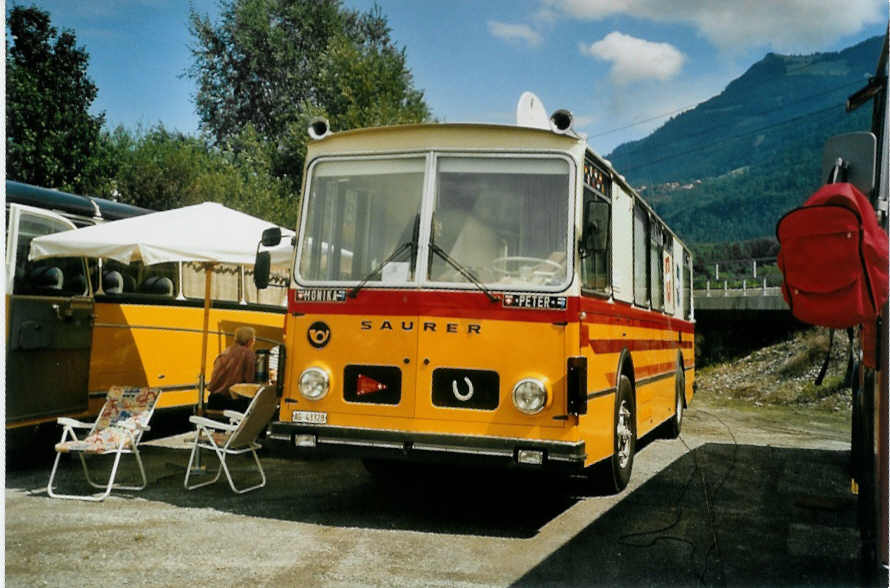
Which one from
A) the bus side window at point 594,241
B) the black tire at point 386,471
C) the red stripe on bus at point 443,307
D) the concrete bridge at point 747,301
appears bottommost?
the black tire at point 386,471

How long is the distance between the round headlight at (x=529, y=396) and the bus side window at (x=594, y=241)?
85 cm

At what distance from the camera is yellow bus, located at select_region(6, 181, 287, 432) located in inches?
323

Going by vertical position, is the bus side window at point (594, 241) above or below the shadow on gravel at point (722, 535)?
above

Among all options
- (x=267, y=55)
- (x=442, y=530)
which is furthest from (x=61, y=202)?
(x=267, y=55)

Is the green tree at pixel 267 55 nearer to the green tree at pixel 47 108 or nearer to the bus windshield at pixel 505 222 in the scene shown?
the green tree at pixel 47 108

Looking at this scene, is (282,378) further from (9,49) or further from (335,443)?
(9,49)

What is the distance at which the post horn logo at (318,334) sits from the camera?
22.1 feet

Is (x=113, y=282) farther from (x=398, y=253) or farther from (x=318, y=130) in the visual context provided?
(x=398, y=253)

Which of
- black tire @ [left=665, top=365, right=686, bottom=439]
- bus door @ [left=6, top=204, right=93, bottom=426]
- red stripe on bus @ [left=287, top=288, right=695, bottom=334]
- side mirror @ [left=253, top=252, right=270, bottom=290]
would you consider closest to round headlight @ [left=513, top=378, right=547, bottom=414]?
red stripe on bus @ [left=287, top=288, right=695, bottom=334]

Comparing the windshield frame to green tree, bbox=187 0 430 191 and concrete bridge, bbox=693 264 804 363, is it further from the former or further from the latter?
green tree, bbox=187 0 430 191

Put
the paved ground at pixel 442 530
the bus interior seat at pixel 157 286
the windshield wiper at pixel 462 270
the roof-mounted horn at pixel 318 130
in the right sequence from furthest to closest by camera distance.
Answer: the bus interior seat at pixel 157 286 < the roof-mounted horn at pixel 318 130 < the windshield wiper at pixel 462 270 < the paved ground at pixel 442 530

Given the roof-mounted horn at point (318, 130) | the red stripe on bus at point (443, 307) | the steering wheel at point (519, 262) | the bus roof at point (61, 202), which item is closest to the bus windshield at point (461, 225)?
the steering wheel at point (519, 262)

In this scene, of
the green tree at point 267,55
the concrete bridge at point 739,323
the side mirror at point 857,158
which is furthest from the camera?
the green tree at point 267,55

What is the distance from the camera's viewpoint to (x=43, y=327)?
834cm
